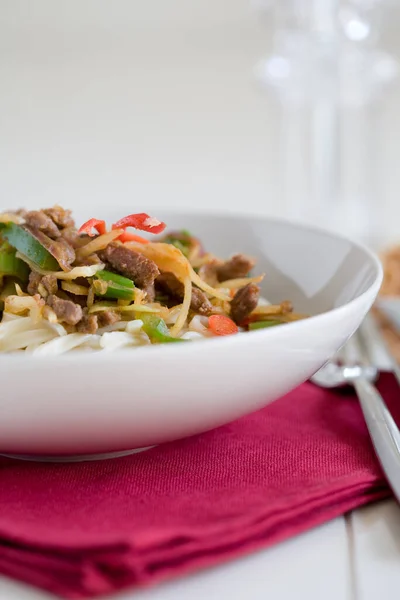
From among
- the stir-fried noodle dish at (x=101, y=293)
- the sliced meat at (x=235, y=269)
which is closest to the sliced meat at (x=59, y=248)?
the stir-fried noodle dish at (x=101, y=293)

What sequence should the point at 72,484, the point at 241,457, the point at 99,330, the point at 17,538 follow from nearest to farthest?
the point at 17,538 < the point at 72,484 < the point at 241,457 < the point at 99,330

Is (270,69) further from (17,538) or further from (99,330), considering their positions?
(17,538)

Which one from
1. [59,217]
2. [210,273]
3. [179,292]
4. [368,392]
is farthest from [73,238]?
[368,392]

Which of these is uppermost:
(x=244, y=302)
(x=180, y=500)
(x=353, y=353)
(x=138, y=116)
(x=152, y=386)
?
(x=152, y=386)

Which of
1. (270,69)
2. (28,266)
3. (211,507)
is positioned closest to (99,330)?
(28,266)

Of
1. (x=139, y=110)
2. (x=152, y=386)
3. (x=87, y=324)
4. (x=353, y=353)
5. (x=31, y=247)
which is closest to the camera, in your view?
(x=152, y=386)

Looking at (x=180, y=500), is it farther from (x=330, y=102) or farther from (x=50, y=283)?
(x=330, y=102)
